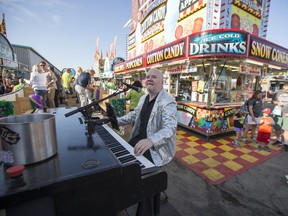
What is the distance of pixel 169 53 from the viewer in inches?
199

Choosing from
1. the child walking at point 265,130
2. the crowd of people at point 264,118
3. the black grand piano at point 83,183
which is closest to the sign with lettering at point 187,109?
the crowd of people at point 264,118

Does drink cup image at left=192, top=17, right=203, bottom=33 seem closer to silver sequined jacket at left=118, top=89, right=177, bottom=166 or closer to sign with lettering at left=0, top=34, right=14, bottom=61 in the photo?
silver sequined jacket at left=118, top=89, right=177, bottom=166

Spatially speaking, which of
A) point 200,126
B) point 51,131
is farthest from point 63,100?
point 51,131

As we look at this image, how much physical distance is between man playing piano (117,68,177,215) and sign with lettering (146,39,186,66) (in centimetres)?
309

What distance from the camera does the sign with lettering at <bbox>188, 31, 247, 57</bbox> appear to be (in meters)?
3.81

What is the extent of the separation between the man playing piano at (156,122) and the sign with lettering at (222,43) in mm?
2791

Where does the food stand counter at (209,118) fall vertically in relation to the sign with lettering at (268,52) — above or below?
below

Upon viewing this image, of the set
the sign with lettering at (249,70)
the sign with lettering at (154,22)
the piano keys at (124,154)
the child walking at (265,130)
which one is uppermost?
the sign with lettering at (154,22)

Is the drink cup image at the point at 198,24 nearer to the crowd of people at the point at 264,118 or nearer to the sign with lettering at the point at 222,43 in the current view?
the sign with lettering at the point at 222,43

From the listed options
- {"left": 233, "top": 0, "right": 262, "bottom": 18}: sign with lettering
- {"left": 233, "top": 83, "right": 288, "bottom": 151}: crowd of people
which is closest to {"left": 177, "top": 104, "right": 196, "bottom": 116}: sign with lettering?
{"left": 233, "top": 83, "right": 288, "bottom": 151}: crowd of people

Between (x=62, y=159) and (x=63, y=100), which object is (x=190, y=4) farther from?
(x=63, y=100)

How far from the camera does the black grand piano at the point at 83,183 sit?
2.10ft

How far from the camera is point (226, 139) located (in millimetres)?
4793

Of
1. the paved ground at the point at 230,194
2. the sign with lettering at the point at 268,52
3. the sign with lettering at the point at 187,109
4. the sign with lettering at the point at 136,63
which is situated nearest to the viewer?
the paved ground at the point at 230,194
